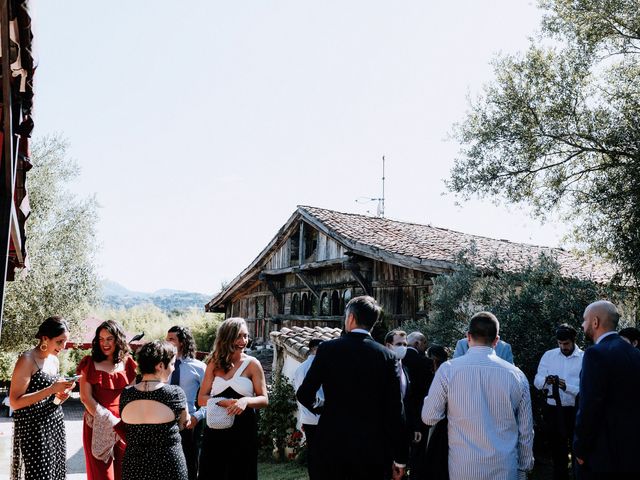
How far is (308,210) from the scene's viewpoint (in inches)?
738

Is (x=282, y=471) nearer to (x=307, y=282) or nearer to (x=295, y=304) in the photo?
(x=307, y=282)

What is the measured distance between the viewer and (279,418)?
10.9 metres

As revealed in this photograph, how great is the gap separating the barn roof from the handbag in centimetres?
794

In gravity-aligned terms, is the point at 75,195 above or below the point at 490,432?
above

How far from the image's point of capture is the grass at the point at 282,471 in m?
9.14

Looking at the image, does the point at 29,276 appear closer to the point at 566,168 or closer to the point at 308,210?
the point at 308,210

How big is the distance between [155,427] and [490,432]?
7.74 ft

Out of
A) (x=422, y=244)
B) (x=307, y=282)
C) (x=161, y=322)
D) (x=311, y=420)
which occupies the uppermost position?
(x=422, y=244)

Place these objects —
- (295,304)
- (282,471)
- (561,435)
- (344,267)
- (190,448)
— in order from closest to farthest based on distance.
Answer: (190,448) → (561,435) → (282,471) → (344,267) → (295,304)

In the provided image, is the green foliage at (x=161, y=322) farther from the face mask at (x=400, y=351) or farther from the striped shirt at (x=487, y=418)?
the striped shirt at (x=487, y=418)

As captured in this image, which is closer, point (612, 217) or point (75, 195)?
point (612, 217)

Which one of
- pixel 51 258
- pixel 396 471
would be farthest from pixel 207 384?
pixel 51 258

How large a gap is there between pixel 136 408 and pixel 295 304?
50.3 ft

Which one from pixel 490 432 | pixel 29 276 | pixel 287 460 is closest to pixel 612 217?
pixel 287 460
